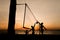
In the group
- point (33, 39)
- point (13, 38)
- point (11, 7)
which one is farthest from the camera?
point (11, 7)

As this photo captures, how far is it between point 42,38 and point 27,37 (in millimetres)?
345

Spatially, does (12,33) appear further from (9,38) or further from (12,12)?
(12,12)

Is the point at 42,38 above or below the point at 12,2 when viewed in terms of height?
below

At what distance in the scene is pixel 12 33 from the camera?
283 cm

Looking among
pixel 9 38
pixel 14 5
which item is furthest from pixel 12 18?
pixel 9 38

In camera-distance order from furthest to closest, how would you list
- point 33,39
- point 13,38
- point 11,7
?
point 11,7, point 33,39, point 13,38

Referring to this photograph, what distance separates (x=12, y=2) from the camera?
120 inches

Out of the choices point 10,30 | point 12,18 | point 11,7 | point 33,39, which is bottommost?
point 33,39

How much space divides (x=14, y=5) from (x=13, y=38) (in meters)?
0.79

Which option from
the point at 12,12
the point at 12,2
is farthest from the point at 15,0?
the point at 12,12

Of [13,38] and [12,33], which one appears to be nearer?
[13,38]

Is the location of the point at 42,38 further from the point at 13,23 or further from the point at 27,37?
the point at 13,23

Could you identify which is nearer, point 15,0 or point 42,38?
point 42,38

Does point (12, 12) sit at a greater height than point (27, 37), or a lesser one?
greater
